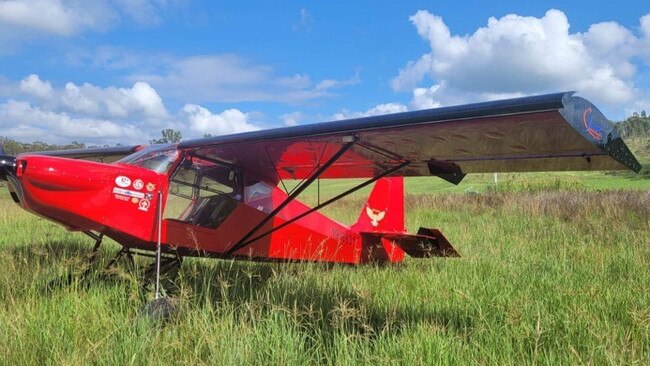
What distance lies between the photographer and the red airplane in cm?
334

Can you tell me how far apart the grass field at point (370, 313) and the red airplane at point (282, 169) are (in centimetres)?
44

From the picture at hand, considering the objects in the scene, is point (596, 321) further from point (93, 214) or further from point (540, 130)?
point (93, 214)

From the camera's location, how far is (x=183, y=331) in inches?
134

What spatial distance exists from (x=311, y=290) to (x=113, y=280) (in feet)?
8.03

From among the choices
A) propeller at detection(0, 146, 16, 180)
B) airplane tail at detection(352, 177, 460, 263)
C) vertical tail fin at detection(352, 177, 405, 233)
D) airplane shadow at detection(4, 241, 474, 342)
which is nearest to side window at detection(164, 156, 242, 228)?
airplane shadow at detection(4, 241, 474, 342)

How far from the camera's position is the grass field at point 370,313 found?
2939 mm

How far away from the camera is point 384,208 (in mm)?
7887

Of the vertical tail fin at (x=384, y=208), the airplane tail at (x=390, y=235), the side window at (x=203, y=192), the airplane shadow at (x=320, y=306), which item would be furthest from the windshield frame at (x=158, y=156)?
the vertical tail fin at (x=384, y=208)

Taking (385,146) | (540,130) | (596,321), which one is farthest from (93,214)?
(596,321)

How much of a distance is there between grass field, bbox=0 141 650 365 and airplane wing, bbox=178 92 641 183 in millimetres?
1245

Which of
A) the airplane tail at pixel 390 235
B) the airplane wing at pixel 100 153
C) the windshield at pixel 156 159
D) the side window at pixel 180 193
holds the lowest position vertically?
the airplane tail at pixel 390 235

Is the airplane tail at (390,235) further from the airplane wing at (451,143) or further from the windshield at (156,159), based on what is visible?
the windshield at (156,159)

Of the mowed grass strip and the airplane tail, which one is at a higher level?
the airplane tail

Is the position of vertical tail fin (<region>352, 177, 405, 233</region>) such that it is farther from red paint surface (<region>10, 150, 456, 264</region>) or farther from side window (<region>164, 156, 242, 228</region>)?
side window (<region>164, 156, 242, 228</region>)
